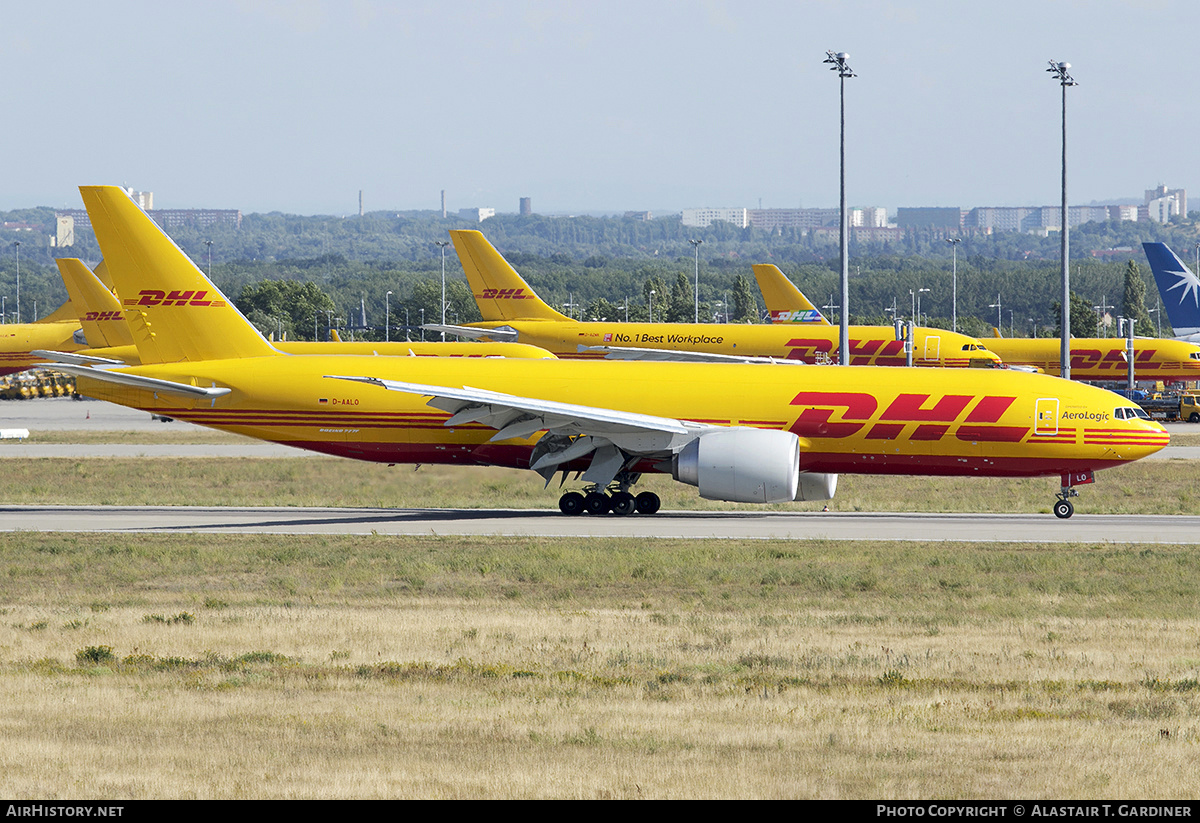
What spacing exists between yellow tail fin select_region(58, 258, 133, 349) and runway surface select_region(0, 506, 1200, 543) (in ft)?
81.7

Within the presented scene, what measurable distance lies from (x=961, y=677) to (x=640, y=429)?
17.6 metres

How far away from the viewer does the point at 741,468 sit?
111 ft

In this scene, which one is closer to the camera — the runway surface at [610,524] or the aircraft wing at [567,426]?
the runway surface at [610,524]

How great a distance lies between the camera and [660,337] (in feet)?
271

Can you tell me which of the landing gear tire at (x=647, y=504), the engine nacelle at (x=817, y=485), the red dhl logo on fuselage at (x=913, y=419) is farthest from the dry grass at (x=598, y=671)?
the landing gear tire at (x=647, y=504)

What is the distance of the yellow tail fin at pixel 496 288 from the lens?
8438cm

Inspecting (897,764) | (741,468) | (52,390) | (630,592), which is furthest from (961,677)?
(52,390)

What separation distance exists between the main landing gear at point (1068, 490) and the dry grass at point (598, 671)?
6.32 metres

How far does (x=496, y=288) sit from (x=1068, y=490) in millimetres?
52972

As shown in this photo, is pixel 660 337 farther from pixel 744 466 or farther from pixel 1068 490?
pixel 744 466

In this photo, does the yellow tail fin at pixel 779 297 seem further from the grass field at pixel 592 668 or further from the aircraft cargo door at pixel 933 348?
the grass field at pixel 592 668

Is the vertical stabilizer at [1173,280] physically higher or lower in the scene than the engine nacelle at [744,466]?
higher
